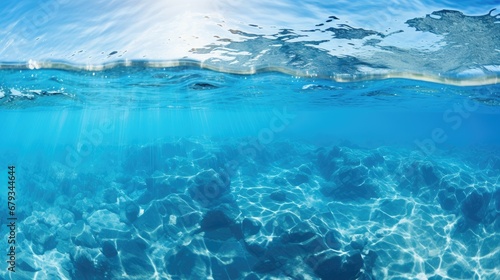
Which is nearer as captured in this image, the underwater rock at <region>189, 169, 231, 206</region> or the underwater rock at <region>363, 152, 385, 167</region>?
the underwater rock at <region>189, 169, 231, 206</region>

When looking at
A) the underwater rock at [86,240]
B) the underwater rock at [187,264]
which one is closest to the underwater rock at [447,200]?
the underwater rock at [187,264]

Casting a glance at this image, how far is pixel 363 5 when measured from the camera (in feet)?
24.9

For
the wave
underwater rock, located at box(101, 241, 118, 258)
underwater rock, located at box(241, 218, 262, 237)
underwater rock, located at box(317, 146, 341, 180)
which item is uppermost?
the wave

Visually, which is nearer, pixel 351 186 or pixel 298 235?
pixel 298 235

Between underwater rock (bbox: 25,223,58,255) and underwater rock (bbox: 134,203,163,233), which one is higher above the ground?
underwater rock (bbox: 134,203,163,233)

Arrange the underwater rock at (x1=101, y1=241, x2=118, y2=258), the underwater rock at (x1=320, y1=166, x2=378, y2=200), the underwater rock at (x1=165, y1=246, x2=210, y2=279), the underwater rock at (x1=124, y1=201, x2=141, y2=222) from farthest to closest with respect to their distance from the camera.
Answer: the underwater rock at (x1=320, y1=166, x2=378, y2=200) → the underwater rock at (x1=124, y1=201, x2=141, y2=222) → the underwater rock at (x1=101, y1=241, x2=118, y2=258) → the underwater rock at (x1=165, y1=246, x2=210, y2=279)

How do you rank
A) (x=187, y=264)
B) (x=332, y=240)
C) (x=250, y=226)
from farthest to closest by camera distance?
(x=250, y=226), (x=332, y=240), (x=187, y=264)

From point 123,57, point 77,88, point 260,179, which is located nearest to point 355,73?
point 260,179

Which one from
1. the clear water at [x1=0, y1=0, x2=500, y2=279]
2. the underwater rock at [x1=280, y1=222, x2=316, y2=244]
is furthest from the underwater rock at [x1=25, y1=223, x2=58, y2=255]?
the underwater rock at [x1=280, y1=222, x2=316, y2=244]

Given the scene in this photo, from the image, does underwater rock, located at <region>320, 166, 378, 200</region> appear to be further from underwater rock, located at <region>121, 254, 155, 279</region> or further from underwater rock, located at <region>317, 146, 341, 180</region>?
underwater rock, located at <region>121, 254, 155, 279</region>

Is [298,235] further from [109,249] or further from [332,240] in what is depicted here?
[109,249]

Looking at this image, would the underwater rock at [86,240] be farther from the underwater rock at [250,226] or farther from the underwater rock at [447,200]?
the underwater rock at [447,200]

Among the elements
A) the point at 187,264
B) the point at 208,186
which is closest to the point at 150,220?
the point at 187,264

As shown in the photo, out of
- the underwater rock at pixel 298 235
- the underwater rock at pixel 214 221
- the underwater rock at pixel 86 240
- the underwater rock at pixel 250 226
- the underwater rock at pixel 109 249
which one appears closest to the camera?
the underwater rock at pixel 298 235
